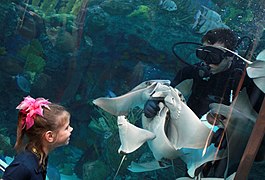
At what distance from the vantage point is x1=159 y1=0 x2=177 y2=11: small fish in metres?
2.35

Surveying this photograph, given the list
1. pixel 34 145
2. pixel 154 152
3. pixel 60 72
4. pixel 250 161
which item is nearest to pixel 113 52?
pixel 60 72

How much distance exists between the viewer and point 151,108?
2.34 metres

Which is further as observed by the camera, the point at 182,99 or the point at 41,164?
the point at 182,99

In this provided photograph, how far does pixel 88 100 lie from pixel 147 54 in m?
0.54

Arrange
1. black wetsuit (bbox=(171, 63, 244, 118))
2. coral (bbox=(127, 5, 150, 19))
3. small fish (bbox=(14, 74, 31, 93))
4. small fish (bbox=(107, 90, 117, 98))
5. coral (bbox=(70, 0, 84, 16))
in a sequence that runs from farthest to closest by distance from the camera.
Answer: small fish (bbox=(14, 74, 31, 93))
coral (bbox=(70, 0, 84, 16))
small fish (bbox=(107, 90, 117, 98))
coral (bbox=(127, 5, 150, 19))
black wetsuit (bbox=(171, 63, 244, 118))

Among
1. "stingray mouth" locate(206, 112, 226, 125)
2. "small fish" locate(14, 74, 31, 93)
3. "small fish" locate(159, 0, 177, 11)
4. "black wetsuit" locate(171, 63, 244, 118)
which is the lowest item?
"small fish" locate(14, 74, 31, 93)

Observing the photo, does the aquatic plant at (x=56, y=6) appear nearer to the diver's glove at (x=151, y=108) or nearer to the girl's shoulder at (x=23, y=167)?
the diver's glove at (x=151, y=108)

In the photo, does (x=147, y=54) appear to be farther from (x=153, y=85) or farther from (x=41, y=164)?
(x=41, y=164)

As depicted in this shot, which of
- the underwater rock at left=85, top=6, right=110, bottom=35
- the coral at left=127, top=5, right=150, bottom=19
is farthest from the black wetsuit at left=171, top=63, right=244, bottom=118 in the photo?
the underwater rock at left=85, top=6, right=110, bottom=35

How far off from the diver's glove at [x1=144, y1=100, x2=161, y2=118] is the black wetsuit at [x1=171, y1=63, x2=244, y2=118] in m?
0.14

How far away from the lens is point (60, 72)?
288 cm

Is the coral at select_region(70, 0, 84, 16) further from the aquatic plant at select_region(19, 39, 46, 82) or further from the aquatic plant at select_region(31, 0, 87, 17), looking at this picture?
the aquatic plant at select_region(19, 39, 46, 82)

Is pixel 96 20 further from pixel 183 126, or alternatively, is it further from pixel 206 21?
pixel 183 126

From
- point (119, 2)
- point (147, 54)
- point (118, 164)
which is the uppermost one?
point (119, 2)
